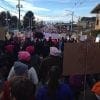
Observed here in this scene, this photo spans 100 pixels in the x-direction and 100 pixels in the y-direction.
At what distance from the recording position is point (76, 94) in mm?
7824

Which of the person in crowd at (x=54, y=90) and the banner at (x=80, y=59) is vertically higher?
the banner at (x=80, y=59)

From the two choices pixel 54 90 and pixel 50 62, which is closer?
pixel 54 90

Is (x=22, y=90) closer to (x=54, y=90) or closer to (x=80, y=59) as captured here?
(x=54, y=90)

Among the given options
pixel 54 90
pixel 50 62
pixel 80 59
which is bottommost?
pixel 54 90

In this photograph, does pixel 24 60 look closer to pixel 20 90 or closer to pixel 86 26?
pixel 20 90

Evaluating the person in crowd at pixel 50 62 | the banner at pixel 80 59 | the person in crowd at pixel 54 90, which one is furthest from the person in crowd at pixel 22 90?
the person in crowd at pixel 50 62

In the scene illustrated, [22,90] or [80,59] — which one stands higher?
[80,59]

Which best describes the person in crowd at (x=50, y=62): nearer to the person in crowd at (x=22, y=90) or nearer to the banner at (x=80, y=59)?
the banner at (x=80, y=59)

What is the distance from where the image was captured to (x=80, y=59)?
7.26 metres

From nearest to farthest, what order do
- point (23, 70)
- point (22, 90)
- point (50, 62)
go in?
point (22, 90), point (23, 70), point (50, 62)

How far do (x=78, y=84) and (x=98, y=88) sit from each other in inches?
62.3

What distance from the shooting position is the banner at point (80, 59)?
716 centimetres

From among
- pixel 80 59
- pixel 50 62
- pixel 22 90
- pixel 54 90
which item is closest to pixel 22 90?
pixel 22 90

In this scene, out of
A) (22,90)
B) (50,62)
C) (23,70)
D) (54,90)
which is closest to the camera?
(22,90)
